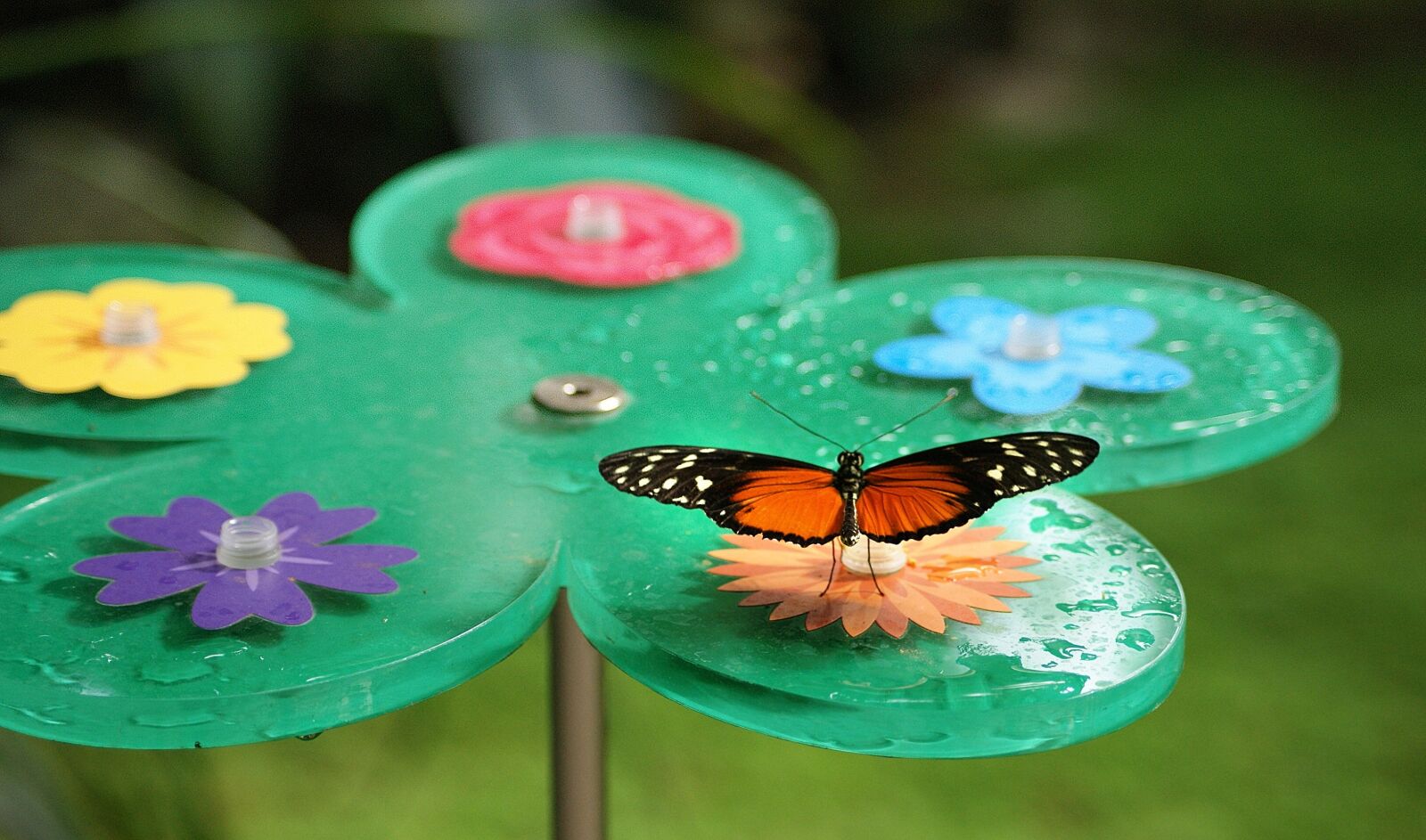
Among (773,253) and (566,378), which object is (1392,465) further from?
(566,378)

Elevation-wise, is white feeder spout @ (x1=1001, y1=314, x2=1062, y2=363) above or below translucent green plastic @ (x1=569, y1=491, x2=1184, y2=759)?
above

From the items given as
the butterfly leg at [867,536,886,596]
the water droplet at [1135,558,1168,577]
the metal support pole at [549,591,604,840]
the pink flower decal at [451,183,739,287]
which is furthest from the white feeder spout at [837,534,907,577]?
the pink flower decal at [451,183,739,287]

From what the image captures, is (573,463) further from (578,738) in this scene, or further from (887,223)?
(887,223)

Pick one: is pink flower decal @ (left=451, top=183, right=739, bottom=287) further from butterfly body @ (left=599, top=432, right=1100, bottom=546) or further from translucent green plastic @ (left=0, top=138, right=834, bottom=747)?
butterfly body @ (left=599, top=432, right=1100, bottom=546)

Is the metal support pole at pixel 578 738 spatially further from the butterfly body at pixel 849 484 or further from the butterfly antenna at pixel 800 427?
the butterfly body at pixel 849 484

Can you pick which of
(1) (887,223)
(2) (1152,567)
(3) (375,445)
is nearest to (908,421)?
(2) (1152,567)

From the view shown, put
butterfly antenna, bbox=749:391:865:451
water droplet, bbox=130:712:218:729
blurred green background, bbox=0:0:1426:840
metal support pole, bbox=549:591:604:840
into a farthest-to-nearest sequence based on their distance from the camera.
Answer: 1. blurred green background, bbox=0:0:1426:840
2. metal support pole, bbox=549:591:604:840
3. butterfly antenna, bbox=749:391:865:451
4. water droplet, bbox=130:712:218:729

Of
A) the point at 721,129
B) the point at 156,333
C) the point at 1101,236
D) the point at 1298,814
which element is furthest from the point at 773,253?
the point at 721,129

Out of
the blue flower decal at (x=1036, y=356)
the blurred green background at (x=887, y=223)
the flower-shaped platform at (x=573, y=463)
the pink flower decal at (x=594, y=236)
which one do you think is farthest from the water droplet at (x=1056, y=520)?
the blurred green background at (x=887, y=223)
